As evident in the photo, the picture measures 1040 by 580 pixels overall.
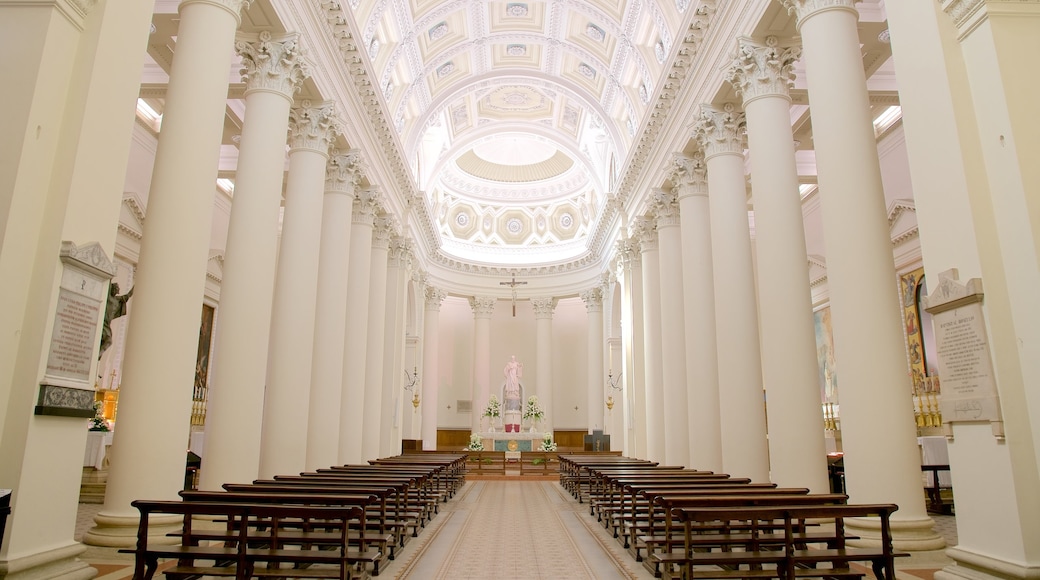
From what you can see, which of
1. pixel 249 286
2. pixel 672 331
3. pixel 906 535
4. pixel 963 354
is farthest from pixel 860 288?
pixel 672 331

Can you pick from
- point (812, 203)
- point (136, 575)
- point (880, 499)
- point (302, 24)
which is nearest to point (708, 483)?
point (880, 499)

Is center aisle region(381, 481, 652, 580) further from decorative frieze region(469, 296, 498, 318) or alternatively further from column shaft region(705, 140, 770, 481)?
decorative frieze region(469, 296, 498, 318)

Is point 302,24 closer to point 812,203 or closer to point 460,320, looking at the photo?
point 812,203

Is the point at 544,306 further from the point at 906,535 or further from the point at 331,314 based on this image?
the point at 906,535

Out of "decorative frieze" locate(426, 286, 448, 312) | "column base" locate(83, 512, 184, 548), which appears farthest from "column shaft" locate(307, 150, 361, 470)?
"decorative frieze" locate(426, 286, 448, 312)

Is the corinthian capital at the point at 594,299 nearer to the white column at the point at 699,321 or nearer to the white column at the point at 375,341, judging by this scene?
the white column at the point at 375,341

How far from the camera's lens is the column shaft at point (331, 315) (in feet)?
43.2

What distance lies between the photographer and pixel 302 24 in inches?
446

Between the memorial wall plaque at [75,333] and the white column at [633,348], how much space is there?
1558cm

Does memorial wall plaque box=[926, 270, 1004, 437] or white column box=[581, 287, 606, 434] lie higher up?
white column box=[581, 287, 606, 434]

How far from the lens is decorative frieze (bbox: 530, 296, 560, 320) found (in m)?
32.2

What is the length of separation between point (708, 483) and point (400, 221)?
15385 millimetres

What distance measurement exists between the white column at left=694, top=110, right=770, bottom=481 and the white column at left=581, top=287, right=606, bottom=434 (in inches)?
667

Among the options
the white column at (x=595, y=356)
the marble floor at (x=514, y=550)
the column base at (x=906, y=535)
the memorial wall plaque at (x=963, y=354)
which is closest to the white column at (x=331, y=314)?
the marble floor at (x=514, y=550)
